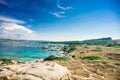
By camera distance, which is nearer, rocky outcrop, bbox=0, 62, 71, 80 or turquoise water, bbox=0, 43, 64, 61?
rocky outcrop, bbox=0, 62, 71, 80

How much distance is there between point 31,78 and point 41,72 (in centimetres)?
138

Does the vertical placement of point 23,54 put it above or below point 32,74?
below

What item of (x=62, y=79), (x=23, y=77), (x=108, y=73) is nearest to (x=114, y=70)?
(x=108, y=73)

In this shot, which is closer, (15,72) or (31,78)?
(31,78)

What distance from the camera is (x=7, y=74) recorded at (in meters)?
14.6

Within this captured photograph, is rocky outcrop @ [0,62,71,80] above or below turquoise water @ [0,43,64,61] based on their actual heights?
above

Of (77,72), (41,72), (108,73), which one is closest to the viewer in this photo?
(41,72)

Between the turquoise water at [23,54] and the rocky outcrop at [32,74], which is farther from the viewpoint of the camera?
the turquoise water at [23,54]

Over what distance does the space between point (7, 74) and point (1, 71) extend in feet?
3.37

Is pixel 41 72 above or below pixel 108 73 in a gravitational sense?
above

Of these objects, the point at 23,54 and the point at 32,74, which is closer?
the point at 32,74

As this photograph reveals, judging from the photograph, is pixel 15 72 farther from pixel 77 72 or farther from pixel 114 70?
pixel 114 70

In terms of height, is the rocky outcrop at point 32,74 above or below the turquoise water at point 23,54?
above

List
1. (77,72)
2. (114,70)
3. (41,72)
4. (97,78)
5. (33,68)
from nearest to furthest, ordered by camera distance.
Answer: (41,72), (33,68), (97,78), (77,72), (114,70)
